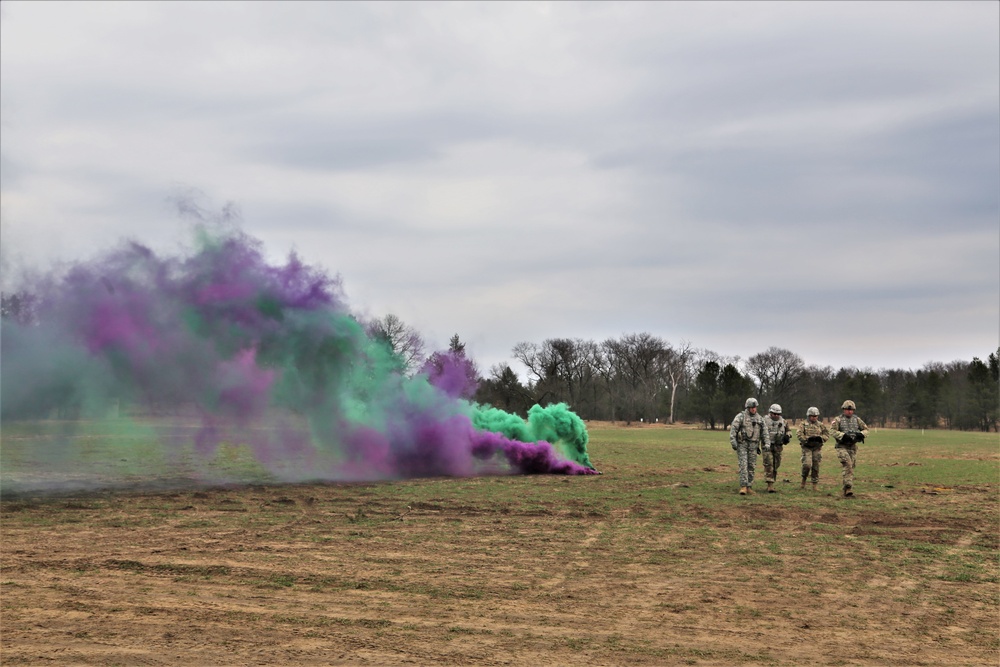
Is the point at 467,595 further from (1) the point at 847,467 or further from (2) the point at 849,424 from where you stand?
(2) the point at 849,424

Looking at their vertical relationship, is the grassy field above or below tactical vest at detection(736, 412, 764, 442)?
below

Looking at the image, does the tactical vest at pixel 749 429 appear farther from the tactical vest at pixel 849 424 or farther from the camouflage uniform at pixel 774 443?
the tactical vest at pixel 849 424

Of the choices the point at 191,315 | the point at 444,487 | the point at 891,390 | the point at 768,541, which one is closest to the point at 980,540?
the point at 768,541

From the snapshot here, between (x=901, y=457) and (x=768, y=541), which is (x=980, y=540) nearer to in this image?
(x=768, y=541)

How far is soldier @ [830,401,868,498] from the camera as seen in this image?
21.7m

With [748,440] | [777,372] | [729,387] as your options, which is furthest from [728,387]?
[748,440]

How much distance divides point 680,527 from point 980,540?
5.19 metres

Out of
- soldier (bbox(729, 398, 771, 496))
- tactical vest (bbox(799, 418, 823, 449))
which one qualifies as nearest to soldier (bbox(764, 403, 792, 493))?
soldier (bbox(729, 398, 771, 496))

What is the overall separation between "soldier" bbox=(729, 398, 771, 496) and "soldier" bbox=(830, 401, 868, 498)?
72.1 inches

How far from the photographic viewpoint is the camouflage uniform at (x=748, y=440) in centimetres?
2228

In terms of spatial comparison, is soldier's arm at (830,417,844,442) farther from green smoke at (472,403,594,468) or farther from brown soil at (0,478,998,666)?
green smoke at (472,403,594,468)

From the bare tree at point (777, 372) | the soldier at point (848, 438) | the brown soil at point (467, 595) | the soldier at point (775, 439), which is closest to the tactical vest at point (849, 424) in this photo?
the soldier at point (848, 438)

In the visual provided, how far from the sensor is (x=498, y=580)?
11.2 m

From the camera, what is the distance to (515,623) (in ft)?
30.1
